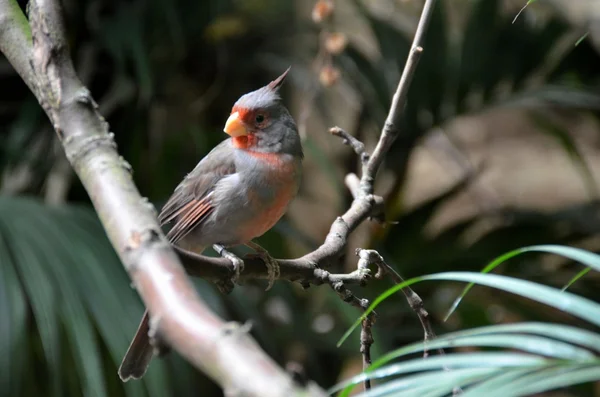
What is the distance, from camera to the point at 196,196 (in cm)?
173

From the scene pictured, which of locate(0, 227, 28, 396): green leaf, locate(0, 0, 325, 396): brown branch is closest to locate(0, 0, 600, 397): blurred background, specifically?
locate(0, 227, 28, 396): green leaf

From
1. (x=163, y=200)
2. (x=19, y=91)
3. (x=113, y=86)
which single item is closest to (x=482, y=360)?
(x=163, y=200)

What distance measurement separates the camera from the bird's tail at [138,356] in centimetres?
138

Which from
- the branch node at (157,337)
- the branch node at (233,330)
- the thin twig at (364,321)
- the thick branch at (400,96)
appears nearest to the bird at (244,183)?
the thick branch at (400,96)

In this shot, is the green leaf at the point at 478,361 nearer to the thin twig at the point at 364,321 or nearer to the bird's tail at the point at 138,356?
the thin twig at the point at 364,321

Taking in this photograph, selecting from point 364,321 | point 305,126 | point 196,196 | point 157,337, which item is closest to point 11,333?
point 196,196

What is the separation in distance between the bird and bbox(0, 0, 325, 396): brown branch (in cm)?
66

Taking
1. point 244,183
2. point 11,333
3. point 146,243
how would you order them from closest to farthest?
point 146,243, point 244,183, point 11,333

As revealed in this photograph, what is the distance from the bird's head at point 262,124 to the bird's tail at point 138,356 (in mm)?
505

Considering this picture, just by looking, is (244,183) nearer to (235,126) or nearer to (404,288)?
(235,126)

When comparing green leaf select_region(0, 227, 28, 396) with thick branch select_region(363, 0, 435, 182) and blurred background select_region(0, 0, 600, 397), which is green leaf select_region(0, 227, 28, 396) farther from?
thick branch select_region(363, 0, 435, 182)

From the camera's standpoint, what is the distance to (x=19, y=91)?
127 inches

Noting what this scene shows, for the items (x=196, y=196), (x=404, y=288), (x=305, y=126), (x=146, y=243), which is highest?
(x=305, y=126)

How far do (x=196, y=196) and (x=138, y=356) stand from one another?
44 cm
